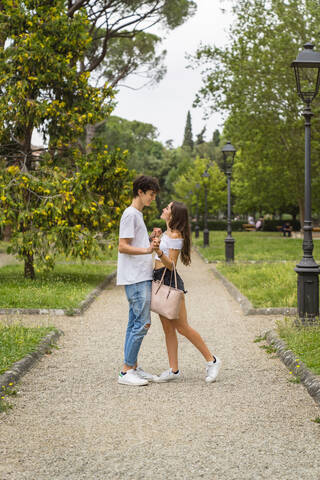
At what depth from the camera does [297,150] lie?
28234mm

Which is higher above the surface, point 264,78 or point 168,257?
point 264,78

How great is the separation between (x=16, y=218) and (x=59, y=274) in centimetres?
301

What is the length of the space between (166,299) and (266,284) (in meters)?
7.25

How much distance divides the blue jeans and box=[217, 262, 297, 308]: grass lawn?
4.86 metres

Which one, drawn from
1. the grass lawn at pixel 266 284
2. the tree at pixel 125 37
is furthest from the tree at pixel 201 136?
the grass lawn at pixel 266 284

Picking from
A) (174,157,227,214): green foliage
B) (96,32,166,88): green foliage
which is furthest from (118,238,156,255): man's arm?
(174,157,227,214): green foliage

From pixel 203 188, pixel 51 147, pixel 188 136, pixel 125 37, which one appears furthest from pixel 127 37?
pixel 188 136

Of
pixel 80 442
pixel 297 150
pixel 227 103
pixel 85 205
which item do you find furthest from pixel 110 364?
pixel 297 150

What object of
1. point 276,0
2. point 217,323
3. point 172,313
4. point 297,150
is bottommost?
point 217,323

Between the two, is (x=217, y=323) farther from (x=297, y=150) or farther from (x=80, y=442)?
(x=297, y=150)

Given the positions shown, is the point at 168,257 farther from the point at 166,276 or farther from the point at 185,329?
the point at 185,329

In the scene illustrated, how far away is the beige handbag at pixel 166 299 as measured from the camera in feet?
17.8

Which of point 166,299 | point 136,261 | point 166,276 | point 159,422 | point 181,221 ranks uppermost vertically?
point 181,221

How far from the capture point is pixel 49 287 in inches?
484
